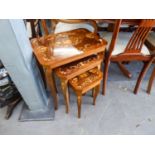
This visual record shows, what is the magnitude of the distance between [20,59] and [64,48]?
0.34m

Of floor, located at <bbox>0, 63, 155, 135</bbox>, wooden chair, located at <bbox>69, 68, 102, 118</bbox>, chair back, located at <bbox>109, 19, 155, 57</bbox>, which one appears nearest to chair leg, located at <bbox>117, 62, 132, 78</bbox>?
floor, located at <bbox>0, 63, 155, 135</bbox>

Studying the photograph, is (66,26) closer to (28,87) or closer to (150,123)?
(28,87)

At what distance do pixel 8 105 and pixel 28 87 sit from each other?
46 centimetres

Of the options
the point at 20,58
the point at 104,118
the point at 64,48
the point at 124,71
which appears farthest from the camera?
the point at 124,71

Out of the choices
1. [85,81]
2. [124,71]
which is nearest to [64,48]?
[85,81]

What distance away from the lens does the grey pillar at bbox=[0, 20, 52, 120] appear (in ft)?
3.27

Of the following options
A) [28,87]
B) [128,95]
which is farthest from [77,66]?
[128,95]

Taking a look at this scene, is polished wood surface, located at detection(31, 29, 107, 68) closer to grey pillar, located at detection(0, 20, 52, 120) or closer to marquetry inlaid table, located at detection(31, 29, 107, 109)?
marquetry inlaid table, located at detection(31, 29, 107, 109)

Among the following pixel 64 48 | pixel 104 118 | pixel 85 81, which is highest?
pixel 64 48

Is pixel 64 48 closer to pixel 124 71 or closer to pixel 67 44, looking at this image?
pixel 67 44

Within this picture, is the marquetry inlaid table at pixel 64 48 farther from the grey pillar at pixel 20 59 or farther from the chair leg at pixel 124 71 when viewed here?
the chair leg at pixel 124 71

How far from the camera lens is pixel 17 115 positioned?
1.55 metres

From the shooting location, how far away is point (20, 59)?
1.13 meters

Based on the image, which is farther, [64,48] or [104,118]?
[104,118]
